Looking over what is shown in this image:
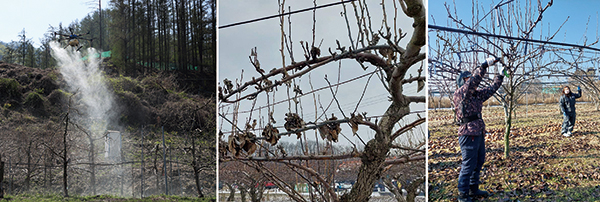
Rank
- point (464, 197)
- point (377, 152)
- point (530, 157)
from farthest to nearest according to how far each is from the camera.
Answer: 1. point (530, 157)
2. point (464, 197)
3. point (377, 152)

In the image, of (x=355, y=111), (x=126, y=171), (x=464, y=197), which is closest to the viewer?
(x=355, y=111)

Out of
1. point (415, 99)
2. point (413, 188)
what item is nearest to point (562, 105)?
point (413, 188)

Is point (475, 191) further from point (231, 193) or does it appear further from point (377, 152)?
point (231, 193)

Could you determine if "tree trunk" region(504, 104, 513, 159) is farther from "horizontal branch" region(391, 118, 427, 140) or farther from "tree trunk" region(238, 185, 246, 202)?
"tree trunk" region(238, 185, 246, 202)

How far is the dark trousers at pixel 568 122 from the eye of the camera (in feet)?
7.61

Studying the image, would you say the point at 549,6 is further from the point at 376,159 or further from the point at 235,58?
the point at 235,58

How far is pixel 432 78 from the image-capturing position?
1.88 meters

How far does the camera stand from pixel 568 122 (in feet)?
7.66

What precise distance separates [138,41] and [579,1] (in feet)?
11.7

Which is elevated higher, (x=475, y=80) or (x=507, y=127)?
(x=475, y=80)

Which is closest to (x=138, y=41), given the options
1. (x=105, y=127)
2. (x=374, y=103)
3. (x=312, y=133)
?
(x=105, y=127)

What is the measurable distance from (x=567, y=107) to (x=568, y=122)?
10 centimetres

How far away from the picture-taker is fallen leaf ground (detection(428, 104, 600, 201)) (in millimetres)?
1876

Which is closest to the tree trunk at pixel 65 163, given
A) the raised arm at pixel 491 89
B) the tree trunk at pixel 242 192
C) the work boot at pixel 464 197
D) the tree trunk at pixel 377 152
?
the tree trunk at pixel 242 192
